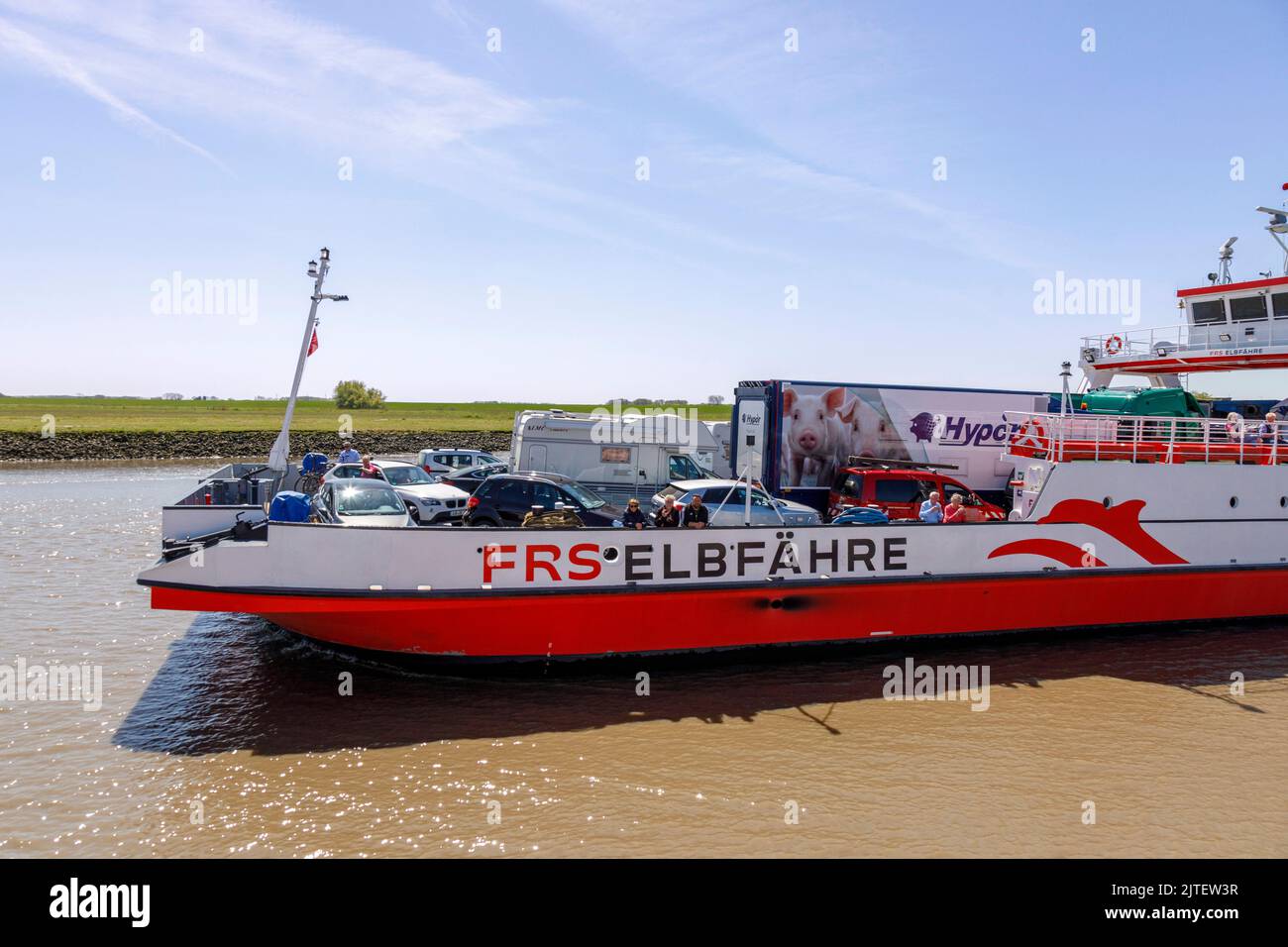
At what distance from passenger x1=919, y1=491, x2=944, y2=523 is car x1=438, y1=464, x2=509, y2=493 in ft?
34.6

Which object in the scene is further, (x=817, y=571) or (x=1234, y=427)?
(x=1234, y=427)

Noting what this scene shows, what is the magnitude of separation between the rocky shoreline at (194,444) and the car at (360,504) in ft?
122

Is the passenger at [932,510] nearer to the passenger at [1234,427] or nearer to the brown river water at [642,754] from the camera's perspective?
the brown river water at [642,754]

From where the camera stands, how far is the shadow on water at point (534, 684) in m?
8.43

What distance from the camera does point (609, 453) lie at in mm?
18891

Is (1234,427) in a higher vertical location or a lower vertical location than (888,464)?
higher

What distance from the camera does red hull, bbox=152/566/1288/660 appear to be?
916 cm

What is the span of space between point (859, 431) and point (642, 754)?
313 inches

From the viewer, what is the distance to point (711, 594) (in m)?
9.96
